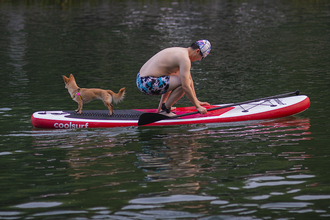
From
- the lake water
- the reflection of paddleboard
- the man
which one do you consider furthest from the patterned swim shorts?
the lake water

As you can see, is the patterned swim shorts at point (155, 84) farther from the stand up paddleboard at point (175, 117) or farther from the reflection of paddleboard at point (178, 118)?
the reflection of paddleboard at point (178, 118)

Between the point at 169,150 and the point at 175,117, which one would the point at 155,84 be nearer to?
the point at 175,117

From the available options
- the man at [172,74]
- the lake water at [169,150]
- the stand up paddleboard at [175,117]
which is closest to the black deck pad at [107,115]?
the stand up paddleboard at [175,117]

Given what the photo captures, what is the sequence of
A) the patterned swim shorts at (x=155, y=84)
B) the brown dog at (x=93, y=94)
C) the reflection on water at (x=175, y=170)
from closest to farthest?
1. the reflection on water at (x=175, y=170)
2. the patterned swim shorts at (x=155, y=84)
3. the brown dog at (x=93, y=94)

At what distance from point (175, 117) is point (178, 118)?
75mm

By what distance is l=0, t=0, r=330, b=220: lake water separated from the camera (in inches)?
202

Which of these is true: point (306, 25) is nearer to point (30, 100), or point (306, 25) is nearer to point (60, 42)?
point (60, 42)

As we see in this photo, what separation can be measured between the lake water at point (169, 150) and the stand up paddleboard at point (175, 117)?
17 centimetres

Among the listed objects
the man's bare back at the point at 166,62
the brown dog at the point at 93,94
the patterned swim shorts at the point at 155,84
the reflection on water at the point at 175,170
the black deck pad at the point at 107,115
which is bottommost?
the reflection on water at the point at 175,170

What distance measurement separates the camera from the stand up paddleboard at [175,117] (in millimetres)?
9039

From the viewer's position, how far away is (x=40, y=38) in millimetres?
25281

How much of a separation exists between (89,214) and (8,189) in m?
1.44

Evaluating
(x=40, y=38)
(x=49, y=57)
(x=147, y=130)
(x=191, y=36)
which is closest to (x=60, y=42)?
(x=40, y=38)

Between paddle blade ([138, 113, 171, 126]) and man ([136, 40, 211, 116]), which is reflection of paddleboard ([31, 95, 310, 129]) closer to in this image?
paddle blade ([138, 113, 171, 126])
